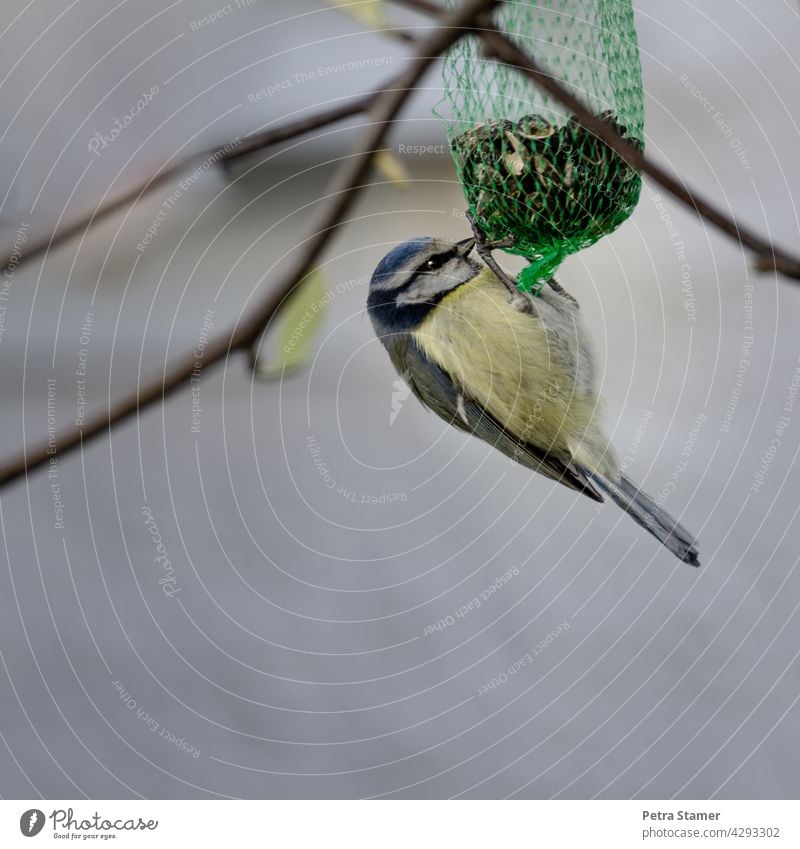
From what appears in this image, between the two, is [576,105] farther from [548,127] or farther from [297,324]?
[297,324]

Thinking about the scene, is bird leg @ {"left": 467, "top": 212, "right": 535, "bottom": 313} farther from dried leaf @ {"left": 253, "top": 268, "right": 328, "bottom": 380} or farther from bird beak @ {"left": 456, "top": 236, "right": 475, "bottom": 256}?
dried leaf @ {"left": 253, "top": 268, "right": 328, "bottom": 380}

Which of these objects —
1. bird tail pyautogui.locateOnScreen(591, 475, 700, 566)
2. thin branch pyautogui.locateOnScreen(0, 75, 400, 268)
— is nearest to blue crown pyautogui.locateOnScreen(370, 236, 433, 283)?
thin branch pyautogui.locateOnScreen(0, 75, 400, 268)

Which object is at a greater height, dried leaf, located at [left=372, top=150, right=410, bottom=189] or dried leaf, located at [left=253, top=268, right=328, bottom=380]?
dried leaf, located at [left=372, top=150, right=410, bottom=189]

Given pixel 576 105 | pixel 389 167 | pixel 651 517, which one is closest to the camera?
pixel 576 105

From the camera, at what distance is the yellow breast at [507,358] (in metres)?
0.65

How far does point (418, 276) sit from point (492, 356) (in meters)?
0.08

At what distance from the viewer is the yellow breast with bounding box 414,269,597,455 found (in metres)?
0.65

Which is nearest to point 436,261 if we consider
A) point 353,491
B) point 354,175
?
point 354,175

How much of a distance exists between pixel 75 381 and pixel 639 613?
1.71ft

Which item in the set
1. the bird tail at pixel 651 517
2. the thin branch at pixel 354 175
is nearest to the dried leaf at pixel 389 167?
the thin branch at pixel 354 175

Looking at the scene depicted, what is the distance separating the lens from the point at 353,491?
0.80 metres

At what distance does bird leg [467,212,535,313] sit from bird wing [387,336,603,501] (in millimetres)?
74

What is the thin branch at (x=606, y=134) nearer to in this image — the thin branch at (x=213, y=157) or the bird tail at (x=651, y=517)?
the thin branch at (x=213, y=157)

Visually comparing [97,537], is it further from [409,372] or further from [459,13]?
[459,13]
